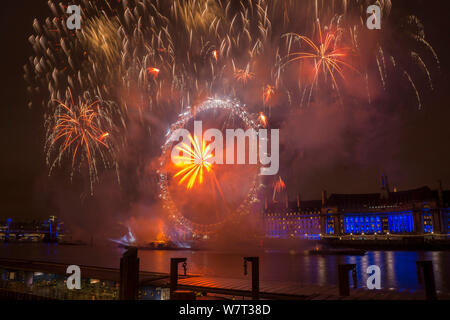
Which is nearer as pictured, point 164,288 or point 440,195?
point 164,288

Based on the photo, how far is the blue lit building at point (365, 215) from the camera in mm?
113312

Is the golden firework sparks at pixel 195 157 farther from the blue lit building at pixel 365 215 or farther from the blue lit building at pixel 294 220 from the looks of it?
the blue lit building at pixel 294 220

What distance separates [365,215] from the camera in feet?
441

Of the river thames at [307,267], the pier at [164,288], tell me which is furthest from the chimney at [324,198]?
the pier at [164,288]

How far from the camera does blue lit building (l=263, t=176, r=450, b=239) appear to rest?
113312 mm

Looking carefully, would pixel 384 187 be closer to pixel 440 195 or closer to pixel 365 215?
pixel 365 215

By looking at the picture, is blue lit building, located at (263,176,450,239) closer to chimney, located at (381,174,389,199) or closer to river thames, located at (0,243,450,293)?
chimney, located at (381,174,389,199)

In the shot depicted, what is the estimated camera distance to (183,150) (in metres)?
42.6

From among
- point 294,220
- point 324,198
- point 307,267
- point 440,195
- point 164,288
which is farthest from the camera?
point 294,220

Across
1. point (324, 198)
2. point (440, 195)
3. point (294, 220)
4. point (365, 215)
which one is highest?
point (324, 198)

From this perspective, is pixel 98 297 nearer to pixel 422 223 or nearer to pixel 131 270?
pixel 131 270

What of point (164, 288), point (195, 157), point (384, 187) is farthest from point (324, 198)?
point (164, 288)
